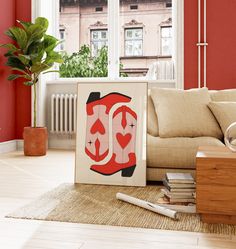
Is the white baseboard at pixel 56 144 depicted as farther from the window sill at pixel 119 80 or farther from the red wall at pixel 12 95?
the window sill at pixel 119 80

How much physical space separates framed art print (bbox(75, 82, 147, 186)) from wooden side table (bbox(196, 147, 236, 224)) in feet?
3.38

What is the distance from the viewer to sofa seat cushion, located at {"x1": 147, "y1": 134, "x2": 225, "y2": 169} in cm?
334

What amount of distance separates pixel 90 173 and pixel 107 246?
1.43m

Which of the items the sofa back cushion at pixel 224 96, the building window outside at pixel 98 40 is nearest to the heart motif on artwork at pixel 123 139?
the sofa back cushion at pixel 224 96

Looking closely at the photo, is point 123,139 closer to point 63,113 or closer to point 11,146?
point 63,113

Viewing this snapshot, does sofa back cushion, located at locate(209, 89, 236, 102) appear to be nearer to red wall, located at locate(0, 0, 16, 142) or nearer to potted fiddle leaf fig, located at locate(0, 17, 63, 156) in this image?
potted fiddle leaf fig, located at locate(0, 17, 63, 156)

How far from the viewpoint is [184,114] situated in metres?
3.65

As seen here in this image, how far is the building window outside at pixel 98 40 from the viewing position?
246 inches

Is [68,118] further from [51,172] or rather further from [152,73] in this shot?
[51,172]

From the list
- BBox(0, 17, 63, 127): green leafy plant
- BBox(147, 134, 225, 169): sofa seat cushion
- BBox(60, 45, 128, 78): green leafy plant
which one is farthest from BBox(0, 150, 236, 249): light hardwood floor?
BBox(60, 45, 128, 78): green leafy plant

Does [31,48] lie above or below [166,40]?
below

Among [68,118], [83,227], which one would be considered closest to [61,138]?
[68,118]

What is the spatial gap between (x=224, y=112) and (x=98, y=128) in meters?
1.10

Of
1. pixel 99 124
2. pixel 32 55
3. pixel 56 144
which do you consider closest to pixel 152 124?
pixel 99 124
